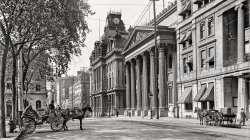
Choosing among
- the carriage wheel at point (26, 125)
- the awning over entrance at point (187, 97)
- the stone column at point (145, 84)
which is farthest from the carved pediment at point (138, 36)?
the carriage wheel at point (26, 125)

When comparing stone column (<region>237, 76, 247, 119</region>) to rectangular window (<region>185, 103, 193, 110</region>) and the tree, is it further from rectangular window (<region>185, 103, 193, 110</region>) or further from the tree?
the tree

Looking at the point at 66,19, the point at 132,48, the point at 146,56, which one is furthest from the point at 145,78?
the point at 66,19

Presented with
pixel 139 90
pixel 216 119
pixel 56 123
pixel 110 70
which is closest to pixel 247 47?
pixel 216 119

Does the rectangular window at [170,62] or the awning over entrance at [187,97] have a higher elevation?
the rectangular window at [170,62]

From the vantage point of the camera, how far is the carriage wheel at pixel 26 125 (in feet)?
66.9

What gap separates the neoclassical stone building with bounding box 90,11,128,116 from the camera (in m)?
83.2

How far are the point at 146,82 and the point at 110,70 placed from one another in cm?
3255

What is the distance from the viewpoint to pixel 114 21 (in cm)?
9900

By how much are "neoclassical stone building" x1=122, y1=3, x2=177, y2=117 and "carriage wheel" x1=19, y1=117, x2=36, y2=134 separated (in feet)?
73.8

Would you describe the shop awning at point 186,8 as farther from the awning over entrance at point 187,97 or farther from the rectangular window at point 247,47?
the rectangular window at point 247,47

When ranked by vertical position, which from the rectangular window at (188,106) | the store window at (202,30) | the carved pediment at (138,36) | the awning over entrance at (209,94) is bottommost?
the rectangular window at (188,106)

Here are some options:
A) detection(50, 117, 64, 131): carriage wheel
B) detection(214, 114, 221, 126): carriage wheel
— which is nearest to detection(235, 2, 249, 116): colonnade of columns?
detection(214, 114, 221, 126): carriage wheel

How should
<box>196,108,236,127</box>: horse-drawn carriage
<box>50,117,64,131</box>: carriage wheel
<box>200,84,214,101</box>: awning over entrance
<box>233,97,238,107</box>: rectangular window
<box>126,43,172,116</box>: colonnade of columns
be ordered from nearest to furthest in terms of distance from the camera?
<box>50,117,64,131</box>: carriage wheel
<box>196,108,236,127</box>: horse-drawn carriage
<box>233,97,238,107</box>: rectangular window
<box>200,84,214,101</box>: awning over entrance
<box>126,43,172,116</box>: colonnade of columns

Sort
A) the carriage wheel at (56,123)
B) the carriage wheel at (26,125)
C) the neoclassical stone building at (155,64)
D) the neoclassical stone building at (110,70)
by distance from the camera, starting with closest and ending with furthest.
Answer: the carriage wheel at (26,125), the carriage wheel at (56,123), the neoclassical stone building at (155,64), the neoclassical stone building at (110,70)
